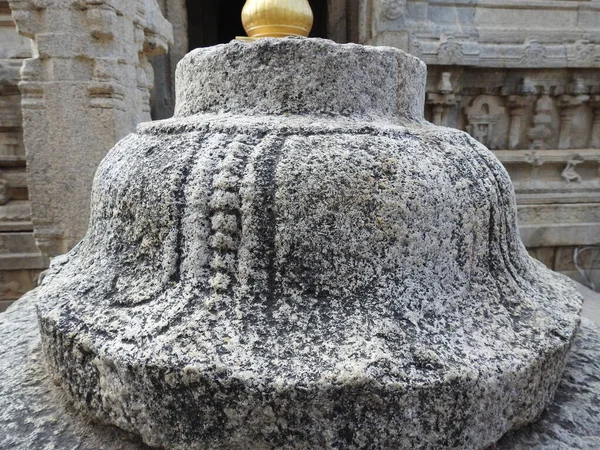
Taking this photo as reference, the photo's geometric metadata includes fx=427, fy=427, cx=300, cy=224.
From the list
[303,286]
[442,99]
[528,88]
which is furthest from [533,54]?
[303,286]

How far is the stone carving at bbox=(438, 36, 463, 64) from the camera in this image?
3.75 m

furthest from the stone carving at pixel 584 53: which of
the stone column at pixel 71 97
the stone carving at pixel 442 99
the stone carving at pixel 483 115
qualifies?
the stone column at pixel 71 97

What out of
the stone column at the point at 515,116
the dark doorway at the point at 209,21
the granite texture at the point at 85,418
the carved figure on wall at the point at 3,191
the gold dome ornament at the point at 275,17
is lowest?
the granite texture at the point at 85,418

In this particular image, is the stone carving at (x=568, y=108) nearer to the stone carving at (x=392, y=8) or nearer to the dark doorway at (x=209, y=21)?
the stone carving at (x=392, y=8)

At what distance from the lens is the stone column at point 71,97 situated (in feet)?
8.41

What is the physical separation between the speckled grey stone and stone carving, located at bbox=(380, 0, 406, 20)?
2.89 m

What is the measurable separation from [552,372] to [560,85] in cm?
405

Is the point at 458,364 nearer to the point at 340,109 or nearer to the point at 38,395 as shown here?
the point at 340,109

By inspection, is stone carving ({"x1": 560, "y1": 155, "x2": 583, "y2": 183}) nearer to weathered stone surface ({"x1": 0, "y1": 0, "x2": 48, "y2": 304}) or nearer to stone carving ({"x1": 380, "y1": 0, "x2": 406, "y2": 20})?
stone carving ({"x1": 380, "y1": 0, "x2": 406, "y2": 20})

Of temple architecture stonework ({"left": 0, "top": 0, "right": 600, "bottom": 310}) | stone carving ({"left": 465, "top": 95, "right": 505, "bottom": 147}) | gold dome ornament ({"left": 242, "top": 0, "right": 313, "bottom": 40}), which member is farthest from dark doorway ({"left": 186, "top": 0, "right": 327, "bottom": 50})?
A: gold dome ornament ({"left": 242, "top": 0, "right": 313, "bottom": 40})

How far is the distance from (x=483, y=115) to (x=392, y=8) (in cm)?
137

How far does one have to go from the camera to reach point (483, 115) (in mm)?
4180

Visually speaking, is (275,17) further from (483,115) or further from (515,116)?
(515,116)

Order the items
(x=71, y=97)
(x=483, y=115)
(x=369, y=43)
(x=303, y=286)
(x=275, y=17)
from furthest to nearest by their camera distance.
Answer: (x=483, y=115)
(x=369, y=43)
(x=71, y=97)
(x=275, y=17)
(x=303, y=286)
